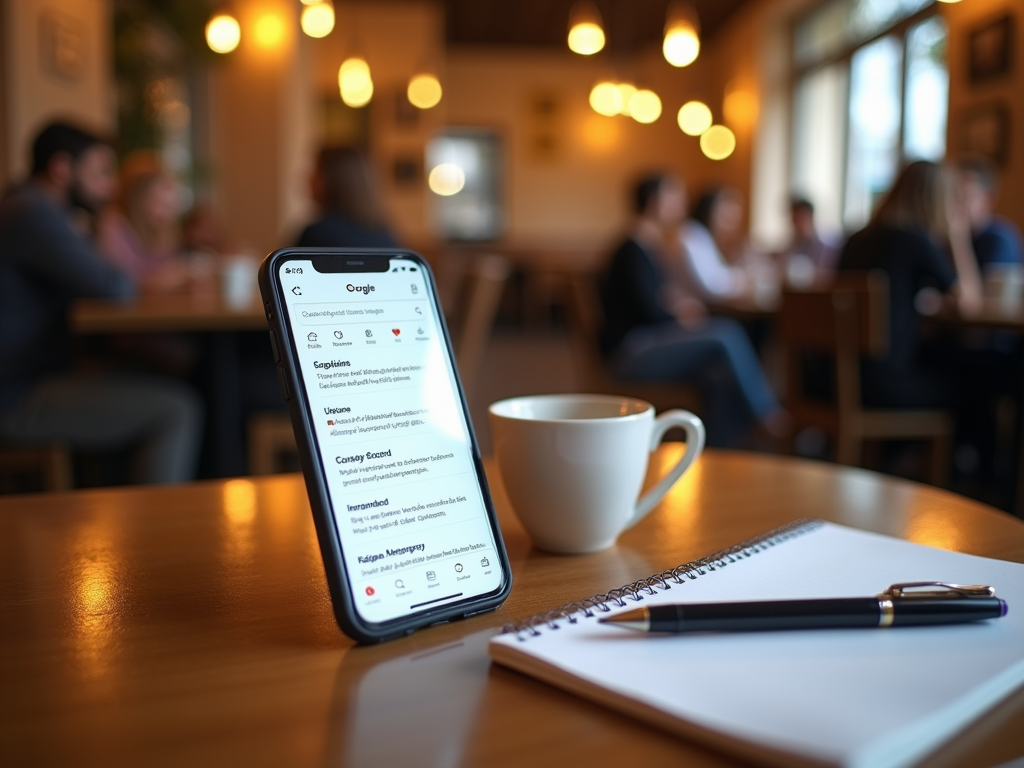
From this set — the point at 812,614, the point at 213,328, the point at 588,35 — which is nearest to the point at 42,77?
the point at 588,35

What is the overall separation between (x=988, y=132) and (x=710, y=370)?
11.2 feet

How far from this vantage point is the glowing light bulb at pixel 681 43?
461cm

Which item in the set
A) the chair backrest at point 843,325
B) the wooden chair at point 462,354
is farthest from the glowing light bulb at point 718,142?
the wooden chair at point 462,354

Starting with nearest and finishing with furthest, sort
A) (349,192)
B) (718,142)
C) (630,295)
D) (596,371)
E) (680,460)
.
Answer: (680,460) → (349,192) → (596,371) → (630,295) → (718,142)

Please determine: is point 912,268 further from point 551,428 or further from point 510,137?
point 510,137

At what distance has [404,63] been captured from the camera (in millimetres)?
9945

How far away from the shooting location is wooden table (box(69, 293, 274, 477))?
2195mm

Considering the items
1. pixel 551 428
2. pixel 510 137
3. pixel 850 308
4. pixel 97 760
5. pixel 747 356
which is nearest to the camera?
pixel 97 760

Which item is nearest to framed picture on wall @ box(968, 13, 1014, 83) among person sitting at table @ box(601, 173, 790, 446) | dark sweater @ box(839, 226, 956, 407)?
person sitting at table @ box(601, 173, 790, 446)

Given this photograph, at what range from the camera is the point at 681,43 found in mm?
4641

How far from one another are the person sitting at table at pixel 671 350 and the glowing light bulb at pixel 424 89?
4195mm

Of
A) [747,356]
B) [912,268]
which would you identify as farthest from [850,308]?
[747,356]

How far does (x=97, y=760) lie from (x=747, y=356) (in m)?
3.23

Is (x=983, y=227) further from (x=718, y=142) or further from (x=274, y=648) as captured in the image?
(x=718, y=142)
